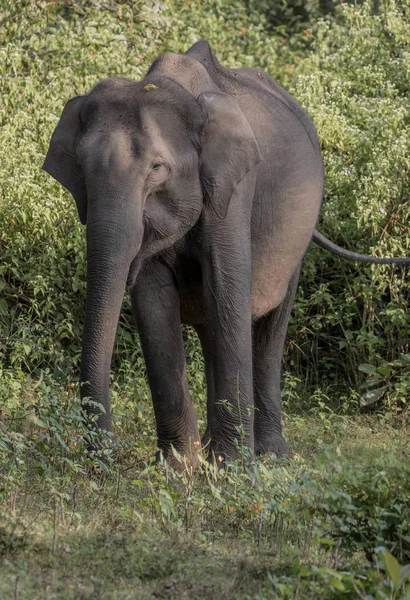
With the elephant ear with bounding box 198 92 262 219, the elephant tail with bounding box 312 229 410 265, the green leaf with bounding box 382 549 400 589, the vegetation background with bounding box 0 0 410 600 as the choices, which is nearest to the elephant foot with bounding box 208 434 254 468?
the vegetation background with bounding box 0 0 410 600

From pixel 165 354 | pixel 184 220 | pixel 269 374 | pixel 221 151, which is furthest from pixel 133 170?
pixel 269 374

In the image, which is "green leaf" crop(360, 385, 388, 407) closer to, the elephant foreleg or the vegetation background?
the vegetation background

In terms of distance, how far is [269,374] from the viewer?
8711mm

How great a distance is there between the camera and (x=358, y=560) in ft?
17.4

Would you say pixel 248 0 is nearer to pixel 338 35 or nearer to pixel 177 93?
pixel 338 35

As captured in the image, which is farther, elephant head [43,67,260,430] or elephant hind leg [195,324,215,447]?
elephant hind leg [195,324,215,447]

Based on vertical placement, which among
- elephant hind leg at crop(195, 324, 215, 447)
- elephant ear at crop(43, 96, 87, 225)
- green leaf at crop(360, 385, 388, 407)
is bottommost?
green leaf at crop(360, 385, 388, 407)

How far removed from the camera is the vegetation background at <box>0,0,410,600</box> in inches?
199

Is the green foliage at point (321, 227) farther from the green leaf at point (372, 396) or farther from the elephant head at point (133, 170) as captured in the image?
the elephant head at point (133, 170)

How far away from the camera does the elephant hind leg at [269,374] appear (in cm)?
863

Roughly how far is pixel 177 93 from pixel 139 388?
2668 mm

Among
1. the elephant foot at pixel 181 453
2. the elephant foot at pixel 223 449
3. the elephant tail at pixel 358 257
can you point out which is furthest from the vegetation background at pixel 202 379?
Answer: the elephant tail at pixel 358 257

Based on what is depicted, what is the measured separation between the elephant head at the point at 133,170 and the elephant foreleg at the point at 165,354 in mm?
433

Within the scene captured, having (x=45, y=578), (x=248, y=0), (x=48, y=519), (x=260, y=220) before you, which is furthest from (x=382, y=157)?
(x=248, y=0)
